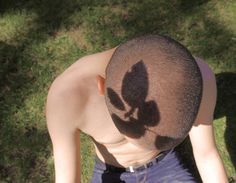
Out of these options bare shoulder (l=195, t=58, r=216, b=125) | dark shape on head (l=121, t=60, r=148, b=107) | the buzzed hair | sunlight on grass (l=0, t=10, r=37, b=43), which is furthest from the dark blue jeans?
sunlight on grass (l=0, t=10, r=37, b=43)

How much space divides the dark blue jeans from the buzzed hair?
3.13 ft

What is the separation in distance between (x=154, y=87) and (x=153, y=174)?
45.5 inches

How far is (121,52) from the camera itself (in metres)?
1.89

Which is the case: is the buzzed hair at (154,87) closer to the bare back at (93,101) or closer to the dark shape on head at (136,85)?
the dark shape on head at (136,85)

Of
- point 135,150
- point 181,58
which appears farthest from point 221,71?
point 181,58

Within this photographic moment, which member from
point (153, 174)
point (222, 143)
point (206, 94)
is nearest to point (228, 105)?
point (222, 143)

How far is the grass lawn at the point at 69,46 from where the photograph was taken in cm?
330

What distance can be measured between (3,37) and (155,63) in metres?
2.08

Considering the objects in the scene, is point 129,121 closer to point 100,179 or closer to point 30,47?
point 100,179

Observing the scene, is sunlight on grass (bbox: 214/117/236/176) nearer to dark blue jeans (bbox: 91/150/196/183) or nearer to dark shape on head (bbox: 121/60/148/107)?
dark blue jeans (bbox: 91/150/196/183)

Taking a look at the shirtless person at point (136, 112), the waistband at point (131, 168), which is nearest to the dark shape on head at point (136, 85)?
the shirtless person at point (136, 112)

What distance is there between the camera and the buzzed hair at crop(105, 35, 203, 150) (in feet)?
5.90

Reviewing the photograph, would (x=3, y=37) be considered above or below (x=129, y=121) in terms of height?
above

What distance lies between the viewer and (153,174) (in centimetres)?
286
